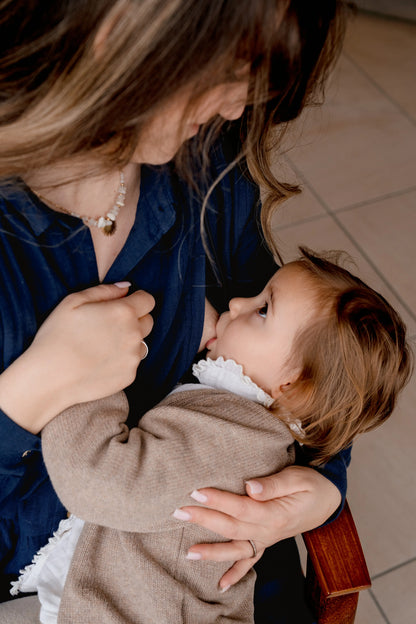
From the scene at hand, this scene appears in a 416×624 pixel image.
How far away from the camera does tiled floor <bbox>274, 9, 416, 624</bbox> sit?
5.20 feet

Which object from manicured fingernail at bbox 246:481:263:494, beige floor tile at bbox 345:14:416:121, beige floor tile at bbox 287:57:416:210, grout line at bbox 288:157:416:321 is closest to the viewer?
manicured fingernail at bbox 246:481:263:494

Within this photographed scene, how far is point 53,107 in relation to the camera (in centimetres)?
57

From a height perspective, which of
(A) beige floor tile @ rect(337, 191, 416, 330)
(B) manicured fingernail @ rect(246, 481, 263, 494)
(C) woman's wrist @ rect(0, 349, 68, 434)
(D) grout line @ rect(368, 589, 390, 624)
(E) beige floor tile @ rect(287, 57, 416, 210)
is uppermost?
(C) woman's wrist @ rect(0, 349, 68, 434)

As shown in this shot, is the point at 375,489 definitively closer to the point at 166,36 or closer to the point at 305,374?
the point at 305,374

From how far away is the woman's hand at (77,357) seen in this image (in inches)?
28.3

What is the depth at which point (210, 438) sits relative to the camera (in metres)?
0.83

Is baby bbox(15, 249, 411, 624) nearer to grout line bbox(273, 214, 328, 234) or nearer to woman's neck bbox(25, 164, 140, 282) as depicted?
woman's neck bbox(25, 164, 140, 282)

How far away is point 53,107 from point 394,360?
631 mm

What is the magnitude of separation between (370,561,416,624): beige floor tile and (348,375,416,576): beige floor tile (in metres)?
0.02

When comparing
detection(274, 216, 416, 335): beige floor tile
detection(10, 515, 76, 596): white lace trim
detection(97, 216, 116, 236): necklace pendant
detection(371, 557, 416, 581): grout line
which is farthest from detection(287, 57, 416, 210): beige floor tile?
detection(10, 515, 76, 596): white lace trim

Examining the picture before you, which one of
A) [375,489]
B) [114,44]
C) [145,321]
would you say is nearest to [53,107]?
[114,44]

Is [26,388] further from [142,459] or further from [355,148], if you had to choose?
[355,148]

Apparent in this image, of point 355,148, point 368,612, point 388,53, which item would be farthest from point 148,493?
point 388,53

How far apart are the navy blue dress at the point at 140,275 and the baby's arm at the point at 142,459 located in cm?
6
